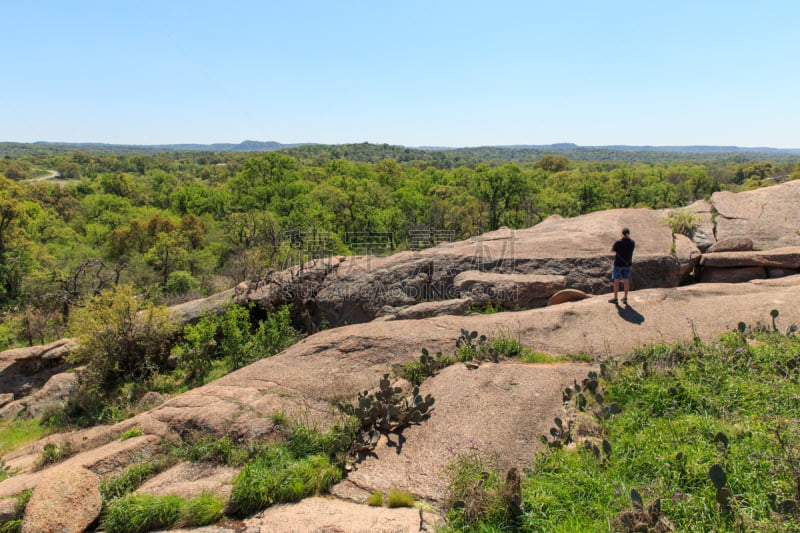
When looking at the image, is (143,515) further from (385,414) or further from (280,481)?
(385,414)

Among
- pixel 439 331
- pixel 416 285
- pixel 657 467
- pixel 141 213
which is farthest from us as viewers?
pixel 141 213

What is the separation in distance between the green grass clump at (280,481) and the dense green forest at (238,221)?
1658 centimetres

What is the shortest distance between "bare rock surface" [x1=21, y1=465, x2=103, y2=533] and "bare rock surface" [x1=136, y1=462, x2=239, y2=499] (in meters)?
0.66

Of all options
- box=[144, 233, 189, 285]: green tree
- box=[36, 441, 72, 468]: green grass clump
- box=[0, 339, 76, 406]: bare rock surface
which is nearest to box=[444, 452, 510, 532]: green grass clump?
box=[36, 441, 72, 468]: green grass clump

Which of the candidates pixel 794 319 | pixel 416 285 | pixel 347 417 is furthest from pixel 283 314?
pixel 794 319

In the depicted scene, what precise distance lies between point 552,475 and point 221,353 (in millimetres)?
14221

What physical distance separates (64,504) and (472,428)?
557 cm

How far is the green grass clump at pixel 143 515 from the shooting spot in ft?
18.1

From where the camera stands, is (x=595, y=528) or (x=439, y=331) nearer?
(x=595, y=528)

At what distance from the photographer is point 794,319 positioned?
851cm

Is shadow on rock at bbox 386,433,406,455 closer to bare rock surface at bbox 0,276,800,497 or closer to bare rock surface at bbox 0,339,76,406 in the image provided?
bare rock surface at bbox 0,276,800,497

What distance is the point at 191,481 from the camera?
6.57m

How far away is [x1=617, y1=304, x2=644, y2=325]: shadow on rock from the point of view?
941cm

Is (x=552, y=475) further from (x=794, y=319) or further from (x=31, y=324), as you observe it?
(x=31, y=324)
